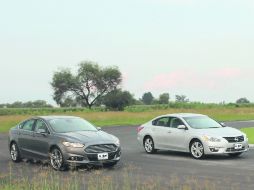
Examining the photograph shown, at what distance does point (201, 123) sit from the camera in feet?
58.5

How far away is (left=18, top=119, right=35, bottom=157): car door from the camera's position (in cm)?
1595

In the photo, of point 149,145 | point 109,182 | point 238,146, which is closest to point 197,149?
point 238,146

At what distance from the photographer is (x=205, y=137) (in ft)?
54.2

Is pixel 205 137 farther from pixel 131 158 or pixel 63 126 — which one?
pixel 63 126

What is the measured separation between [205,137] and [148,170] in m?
3.24

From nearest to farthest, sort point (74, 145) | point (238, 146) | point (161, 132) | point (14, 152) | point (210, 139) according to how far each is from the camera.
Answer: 1. point (74, 145)
2. point (210, 139)
3. point (238, 146)
4. point (14, 152)
5. point (161, 132)

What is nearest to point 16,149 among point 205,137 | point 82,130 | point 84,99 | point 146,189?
point 82,130

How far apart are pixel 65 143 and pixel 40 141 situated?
1392 millimetres

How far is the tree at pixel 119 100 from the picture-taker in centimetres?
10906

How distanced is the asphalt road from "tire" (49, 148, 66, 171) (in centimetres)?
75

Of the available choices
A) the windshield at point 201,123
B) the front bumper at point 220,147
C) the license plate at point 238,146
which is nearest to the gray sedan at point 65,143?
the front bumper at point 220,147

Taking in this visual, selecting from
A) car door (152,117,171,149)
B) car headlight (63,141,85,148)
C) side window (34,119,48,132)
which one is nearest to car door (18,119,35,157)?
side window (34,119,48,132)

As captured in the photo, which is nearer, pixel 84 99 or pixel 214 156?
pixel 214 156

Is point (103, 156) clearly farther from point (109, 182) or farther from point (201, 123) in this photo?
point (201, 123)
